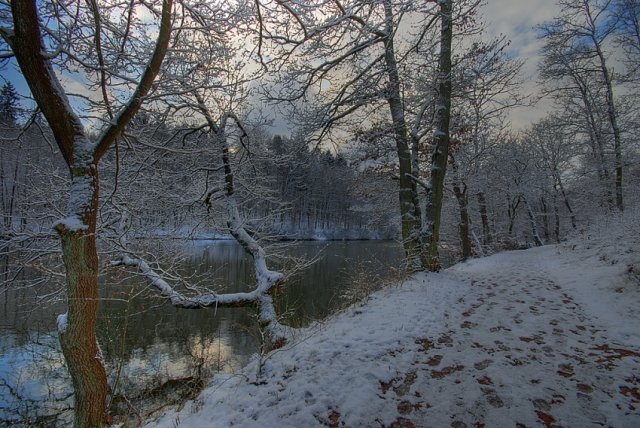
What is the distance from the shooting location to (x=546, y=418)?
2.37 meters

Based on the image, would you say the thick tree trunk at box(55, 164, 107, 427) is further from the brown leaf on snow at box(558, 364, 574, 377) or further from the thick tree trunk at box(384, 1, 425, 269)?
the thick tree trunk at box(384, 1, 425, 269)

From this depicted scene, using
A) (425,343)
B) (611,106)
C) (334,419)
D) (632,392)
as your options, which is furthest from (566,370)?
(611,106)

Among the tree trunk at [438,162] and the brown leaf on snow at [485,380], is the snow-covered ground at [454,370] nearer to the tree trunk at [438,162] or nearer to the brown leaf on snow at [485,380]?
the brown leaf on snow at [485,380]

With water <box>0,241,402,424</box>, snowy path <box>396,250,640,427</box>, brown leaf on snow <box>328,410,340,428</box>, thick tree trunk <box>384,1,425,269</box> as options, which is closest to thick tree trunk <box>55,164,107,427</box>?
water <box>0,241,402,424</box>

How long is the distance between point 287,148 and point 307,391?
21.4 feet

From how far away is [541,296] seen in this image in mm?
5719

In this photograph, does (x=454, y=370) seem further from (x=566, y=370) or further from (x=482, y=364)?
(x=566, y=370)

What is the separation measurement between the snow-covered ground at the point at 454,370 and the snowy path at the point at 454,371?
0.01 m

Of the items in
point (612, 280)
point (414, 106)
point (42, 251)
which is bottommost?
point (612, 280)

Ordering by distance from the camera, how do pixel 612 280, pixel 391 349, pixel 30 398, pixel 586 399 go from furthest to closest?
pixel 30 398
pixel 612 280
pixel 391 349
pixel 586 399

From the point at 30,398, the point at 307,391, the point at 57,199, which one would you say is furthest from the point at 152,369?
the point at 307,391

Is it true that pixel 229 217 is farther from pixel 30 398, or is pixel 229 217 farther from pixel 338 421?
pixel 338 421

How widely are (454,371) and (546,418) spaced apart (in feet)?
2.75

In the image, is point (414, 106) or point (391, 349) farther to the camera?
point (414, 106)
